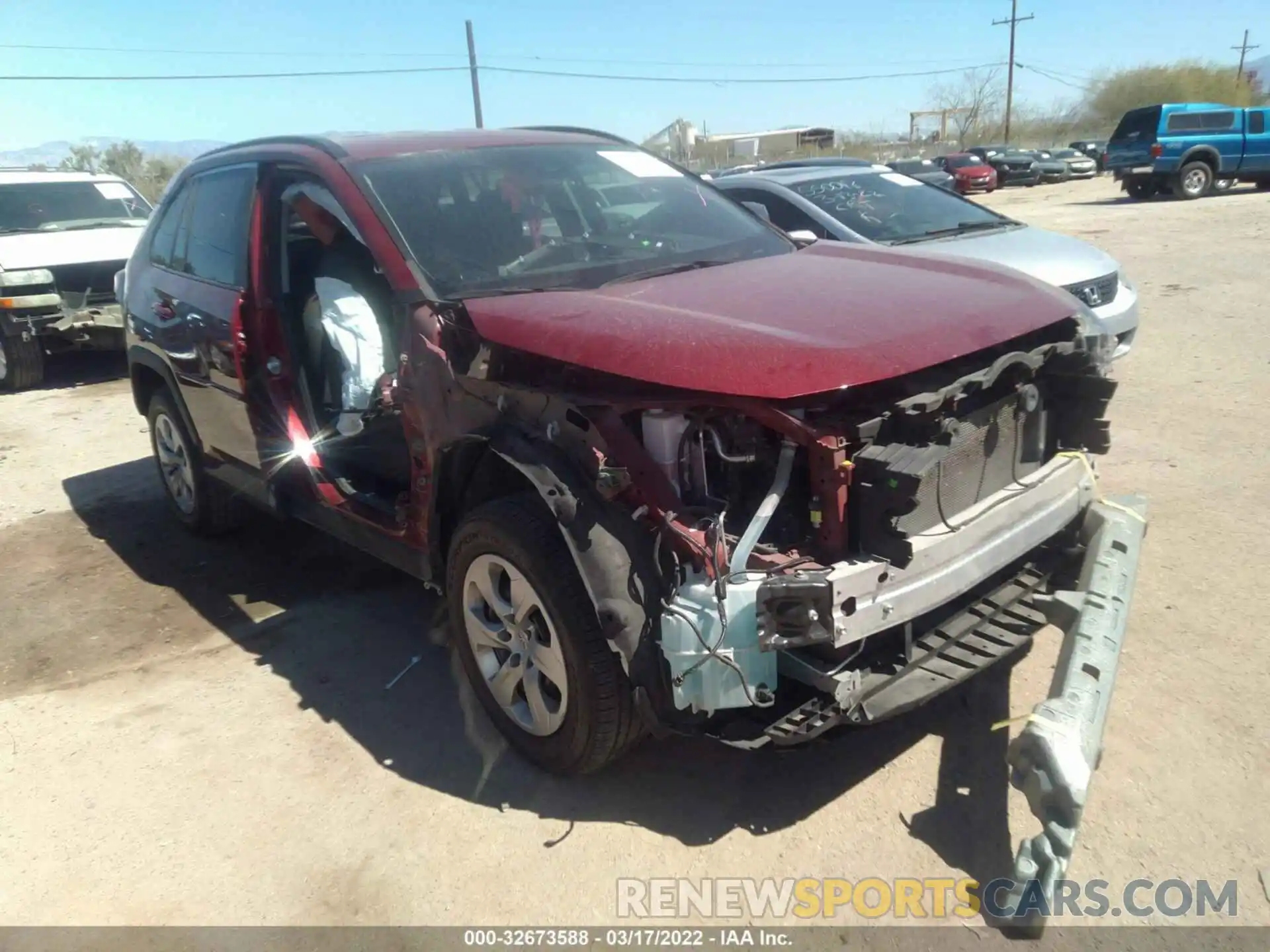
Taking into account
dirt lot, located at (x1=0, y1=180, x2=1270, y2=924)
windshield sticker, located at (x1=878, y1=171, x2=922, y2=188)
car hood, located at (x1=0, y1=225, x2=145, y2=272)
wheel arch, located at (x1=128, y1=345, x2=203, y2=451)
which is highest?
windshield sticker, located at (x1=878, y1=171, x2=922, y2=188)

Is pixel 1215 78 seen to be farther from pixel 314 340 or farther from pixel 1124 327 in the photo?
pixel 314 340

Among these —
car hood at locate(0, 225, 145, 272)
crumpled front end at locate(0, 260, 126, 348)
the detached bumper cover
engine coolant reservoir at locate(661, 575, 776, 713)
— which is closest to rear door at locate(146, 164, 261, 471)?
engine coolant reservoir at locate(661, 575, 776, 713)

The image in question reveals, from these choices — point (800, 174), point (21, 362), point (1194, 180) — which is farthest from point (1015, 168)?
point (21, 362)

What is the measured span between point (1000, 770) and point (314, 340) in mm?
3165

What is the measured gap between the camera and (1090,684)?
101 inches

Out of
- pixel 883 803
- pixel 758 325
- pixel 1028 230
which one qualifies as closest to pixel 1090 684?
pixel 883 803

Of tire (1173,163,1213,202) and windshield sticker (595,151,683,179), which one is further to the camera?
tire (1173,163,1213,202)

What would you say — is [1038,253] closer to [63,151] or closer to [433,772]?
[433,772]

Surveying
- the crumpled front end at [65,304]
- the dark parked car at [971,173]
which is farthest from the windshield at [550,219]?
the dark parked car at [971,173]

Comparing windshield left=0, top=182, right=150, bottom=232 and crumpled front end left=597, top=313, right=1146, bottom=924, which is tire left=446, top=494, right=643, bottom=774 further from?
windshield left=0, top=182, right=150, bottom=232

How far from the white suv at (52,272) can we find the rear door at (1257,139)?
865 inches

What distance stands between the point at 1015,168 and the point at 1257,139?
1052 cm

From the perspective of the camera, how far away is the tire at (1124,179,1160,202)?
21688 millimetres

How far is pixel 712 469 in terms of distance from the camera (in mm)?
2744
